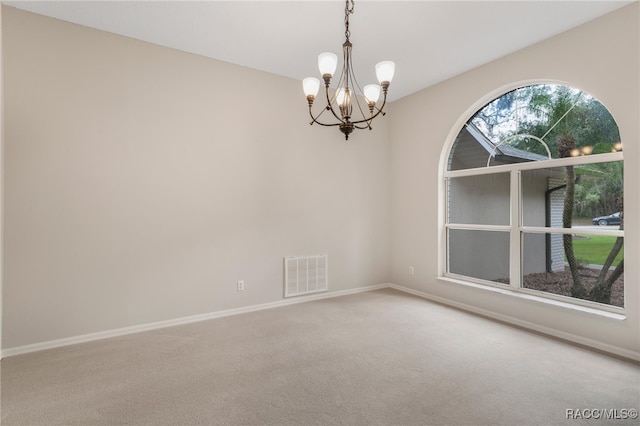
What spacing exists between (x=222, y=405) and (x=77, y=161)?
2587 mm

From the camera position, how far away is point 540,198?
3.37 meters

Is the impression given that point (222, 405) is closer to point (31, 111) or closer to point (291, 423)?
point (291, 423)

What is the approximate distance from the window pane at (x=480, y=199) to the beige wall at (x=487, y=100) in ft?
0.84

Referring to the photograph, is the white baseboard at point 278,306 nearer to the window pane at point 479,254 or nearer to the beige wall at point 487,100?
the beige wall at point 487,100

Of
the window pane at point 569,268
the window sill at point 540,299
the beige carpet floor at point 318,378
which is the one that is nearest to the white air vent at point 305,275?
the beige carpet floor at point 318,378

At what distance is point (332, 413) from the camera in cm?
190

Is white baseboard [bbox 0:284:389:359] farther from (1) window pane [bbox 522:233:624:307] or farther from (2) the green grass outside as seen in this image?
(2) the green grass outside

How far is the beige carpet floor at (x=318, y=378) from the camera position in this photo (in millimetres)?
1893

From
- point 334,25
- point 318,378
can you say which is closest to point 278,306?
point 318,378

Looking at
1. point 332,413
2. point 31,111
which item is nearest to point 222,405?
point 332,413

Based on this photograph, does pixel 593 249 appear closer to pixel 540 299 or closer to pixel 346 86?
pixel 540 299

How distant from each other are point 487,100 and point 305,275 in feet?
10.6

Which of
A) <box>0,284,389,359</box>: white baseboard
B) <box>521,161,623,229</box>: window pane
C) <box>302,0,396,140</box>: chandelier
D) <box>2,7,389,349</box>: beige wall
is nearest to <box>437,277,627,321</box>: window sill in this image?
<box>521,161,623,229</box>: window pane

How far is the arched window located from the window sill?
0.06m
